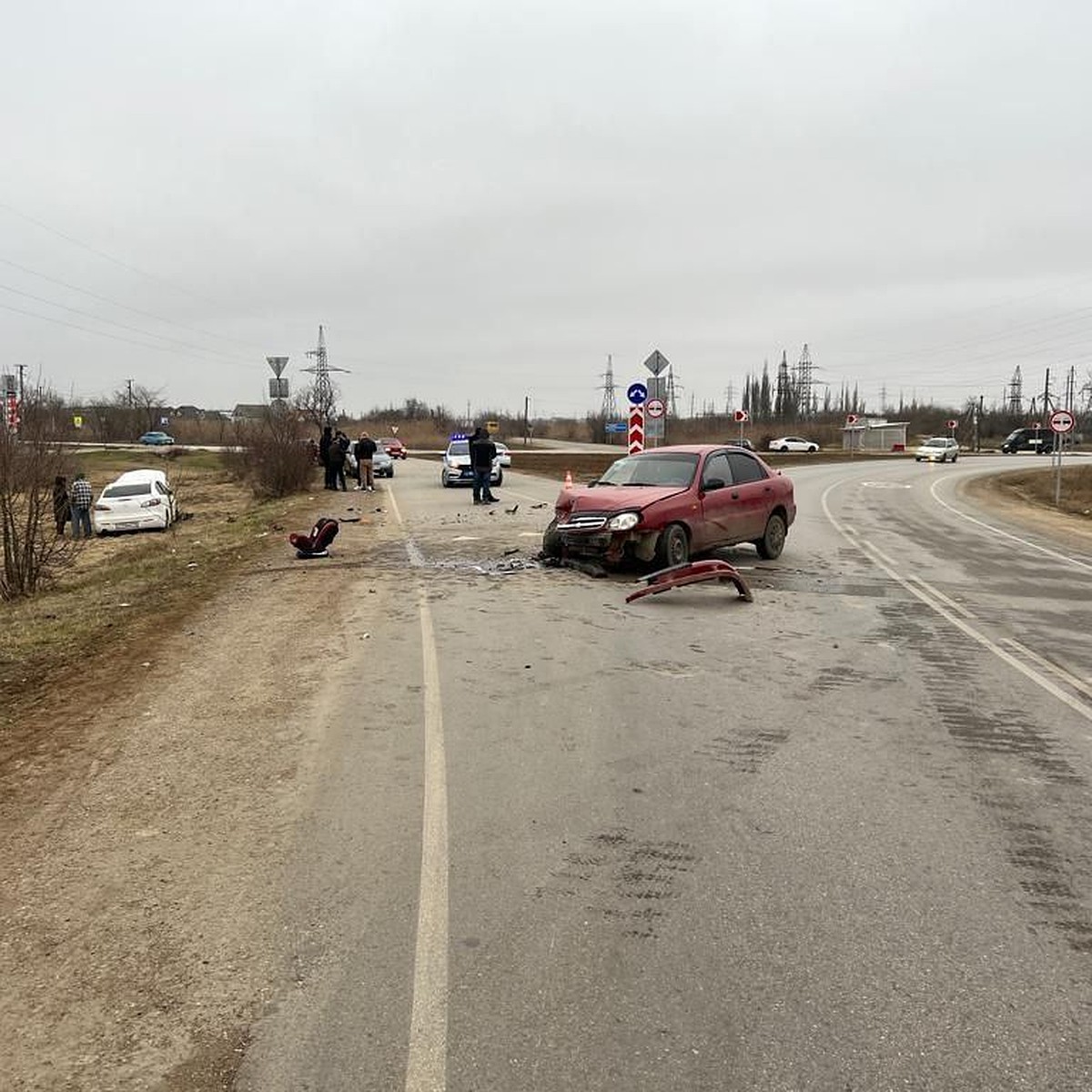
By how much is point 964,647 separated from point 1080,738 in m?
2.51

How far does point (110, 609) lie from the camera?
10.8 metres

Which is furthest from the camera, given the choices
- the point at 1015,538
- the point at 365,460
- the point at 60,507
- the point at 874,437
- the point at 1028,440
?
the point at 874,437

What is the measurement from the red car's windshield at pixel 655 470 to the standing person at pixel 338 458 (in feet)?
60.1

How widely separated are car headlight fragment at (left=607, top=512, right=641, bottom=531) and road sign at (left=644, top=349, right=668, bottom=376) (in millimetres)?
12352

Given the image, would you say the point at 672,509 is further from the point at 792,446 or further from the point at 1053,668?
the point at 792,446

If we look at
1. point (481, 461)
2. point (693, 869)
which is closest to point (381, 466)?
point (481, 461)

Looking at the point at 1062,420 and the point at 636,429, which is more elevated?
the point at 1062,420

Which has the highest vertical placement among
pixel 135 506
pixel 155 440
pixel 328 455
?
pixel 328 455

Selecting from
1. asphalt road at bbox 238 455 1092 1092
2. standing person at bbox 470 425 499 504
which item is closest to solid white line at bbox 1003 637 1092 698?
asphalt road at bbox 238 455 1092 1092

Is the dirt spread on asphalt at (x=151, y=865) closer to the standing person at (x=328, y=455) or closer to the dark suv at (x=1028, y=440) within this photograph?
the standing person at (x=328, y=455)

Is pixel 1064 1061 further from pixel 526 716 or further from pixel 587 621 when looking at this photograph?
pixel 587 621

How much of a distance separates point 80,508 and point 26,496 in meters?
9.69

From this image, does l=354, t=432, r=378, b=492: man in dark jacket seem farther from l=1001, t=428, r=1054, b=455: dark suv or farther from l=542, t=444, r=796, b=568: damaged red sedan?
l=1001, t=428, r=1054, b=455: dark suv

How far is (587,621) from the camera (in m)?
9.02
